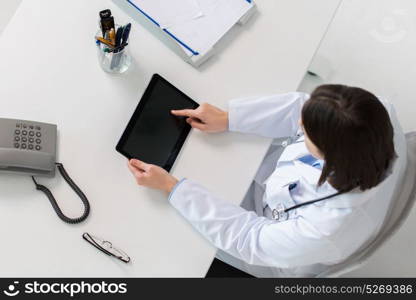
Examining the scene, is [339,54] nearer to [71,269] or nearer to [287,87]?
[287,87]

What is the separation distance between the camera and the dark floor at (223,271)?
1.37 meters

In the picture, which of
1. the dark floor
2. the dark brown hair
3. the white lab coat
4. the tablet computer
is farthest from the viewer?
the dark floor

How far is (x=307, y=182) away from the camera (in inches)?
41.4

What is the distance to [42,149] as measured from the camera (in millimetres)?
1022

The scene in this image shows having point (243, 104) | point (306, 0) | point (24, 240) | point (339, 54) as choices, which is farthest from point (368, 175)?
point (339, 54)

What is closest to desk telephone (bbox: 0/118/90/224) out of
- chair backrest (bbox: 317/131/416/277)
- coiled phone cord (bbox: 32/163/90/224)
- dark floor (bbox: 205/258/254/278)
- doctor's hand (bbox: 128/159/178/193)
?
coiled phone cord (bbox: 32/163/90/224)

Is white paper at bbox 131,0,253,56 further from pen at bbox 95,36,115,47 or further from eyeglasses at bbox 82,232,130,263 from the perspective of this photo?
eyeglasses at bbox 82,232,130,263

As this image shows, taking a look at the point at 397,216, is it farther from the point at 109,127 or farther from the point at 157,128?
the point at 109,127

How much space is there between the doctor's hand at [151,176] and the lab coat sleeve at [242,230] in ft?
0.08

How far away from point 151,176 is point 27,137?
0.99 feet

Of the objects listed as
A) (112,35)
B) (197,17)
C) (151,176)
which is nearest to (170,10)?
(197,17)

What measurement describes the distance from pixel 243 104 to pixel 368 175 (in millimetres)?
404

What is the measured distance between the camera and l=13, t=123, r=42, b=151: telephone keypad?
3.27ft

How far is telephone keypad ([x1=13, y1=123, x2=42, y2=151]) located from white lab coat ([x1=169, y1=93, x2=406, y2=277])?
0.34 meters
